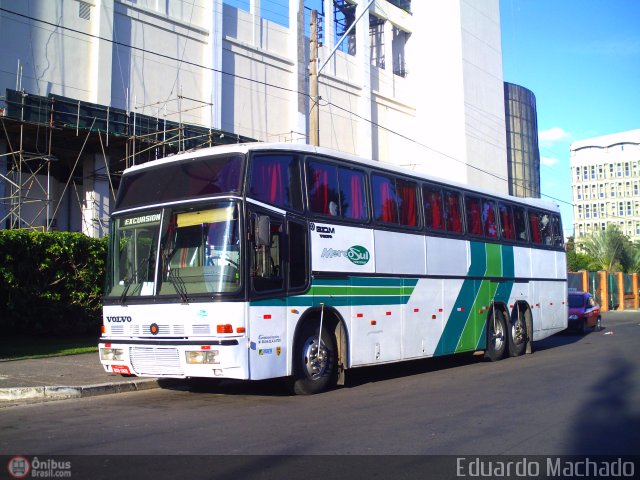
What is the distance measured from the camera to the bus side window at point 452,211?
1430 cm

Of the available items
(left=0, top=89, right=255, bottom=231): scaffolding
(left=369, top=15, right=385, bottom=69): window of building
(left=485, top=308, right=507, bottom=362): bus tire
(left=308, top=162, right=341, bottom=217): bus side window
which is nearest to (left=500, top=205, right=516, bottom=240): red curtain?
(left=485, top=308, right=507, bottom=362): bus tire

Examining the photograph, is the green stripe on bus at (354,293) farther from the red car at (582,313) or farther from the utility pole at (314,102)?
the red car at (582,313)

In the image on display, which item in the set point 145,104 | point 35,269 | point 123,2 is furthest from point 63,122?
point 35,269

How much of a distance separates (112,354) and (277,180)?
3.73 metres

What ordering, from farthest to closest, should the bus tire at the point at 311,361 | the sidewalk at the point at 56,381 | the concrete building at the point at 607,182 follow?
1. the concrete building at the point at 607,182
2. the bus tire at the point at 311,361
3. the sidewalk at the point at 56,381

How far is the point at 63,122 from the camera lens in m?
24.9

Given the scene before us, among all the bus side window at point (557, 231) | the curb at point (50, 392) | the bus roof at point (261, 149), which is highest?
the bus roof at point (261, 149)

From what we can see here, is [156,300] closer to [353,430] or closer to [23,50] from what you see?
[353,430]

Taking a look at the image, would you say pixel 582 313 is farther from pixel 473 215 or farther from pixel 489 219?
pixel 473 215

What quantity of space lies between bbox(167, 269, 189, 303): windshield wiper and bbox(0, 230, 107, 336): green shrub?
816 centimetres

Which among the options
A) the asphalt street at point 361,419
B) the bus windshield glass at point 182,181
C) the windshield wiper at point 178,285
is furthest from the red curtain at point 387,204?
the windshield wiper at point 178,285

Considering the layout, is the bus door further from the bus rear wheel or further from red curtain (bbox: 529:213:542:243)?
red curtain (bbox: 529:213:542:243)

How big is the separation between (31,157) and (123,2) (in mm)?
7935

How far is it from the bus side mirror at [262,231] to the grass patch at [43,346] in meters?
7.68
